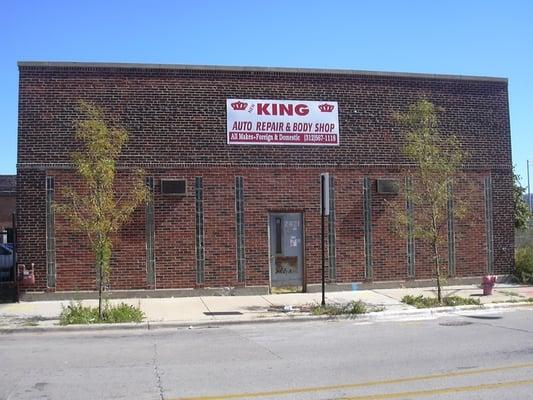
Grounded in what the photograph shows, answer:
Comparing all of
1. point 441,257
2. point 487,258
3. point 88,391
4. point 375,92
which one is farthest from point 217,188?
point 88,391

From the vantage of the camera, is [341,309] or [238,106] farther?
[238,106]

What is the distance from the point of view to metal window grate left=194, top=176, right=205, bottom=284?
54.1 ft

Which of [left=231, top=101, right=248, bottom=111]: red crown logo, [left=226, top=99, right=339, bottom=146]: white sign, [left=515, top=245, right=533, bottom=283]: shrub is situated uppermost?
[left=231, top=101, right=248, bottom=111]: red crown logo

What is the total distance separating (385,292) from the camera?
16.9 metres

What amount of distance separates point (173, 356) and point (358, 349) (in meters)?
2.87

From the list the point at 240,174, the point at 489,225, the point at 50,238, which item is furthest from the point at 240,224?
the point at 489,225

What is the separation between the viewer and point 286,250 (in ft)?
56.4

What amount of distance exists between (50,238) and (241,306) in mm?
5373

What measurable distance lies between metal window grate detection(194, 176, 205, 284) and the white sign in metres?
1.55

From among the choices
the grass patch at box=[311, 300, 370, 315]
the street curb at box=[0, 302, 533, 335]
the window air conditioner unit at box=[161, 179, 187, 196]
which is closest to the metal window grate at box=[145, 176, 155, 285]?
the window air conditioner unit at box=[161, 179, 187, 196]

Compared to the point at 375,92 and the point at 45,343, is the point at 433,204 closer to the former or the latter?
the point at 375,92

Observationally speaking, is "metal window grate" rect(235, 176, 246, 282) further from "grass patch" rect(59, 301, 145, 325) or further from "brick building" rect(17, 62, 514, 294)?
"grass patch" rect(59, 301, 145, 325)

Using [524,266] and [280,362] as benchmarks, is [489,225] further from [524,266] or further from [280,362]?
[280,362]

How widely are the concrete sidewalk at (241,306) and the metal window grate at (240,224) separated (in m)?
0.84
